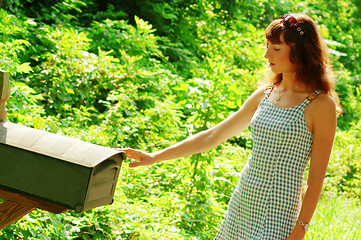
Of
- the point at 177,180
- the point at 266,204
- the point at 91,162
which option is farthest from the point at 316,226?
the point at 91,162

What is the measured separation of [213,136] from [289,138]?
0.46 m

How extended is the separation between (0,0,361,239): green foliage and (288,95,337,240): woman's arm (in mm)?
1747

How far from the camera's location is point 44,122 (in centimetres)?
438

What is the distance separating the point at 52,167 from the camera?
1.84m

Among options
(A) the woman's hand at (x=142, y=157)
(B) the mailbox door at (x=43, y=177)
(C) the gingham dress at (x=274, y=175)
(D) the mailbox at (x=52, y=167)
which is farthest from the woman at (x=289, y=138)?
(B) the mailbox door at (x=43, y=177)

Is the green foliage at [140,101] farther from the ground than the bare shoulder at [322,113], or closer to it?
closer to it

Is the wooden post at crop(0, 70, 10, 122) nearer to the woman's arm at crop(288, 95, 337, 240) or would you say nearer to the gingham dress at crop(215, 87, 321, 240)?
the gingham dress at crop(215, 87, 321, 240)

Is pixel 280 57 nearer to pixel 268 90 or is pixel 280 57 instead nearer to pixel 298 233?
pixel 268 90

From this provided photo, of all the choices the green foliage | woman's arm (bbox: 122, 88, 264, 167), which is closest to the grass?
the green foliage

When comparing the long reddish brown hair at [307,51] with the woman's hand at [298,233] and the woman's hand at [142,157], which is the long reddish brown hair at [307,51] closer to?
the woman's hand at [298,233]

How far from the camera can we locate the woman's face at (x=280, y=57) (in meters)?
2.45

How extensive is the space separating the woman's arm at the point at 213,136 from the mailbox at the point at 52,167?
767 millimetres

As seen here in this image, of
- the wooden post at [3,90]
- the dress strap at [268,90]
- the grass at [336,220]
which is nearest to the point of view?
→ the wooden post at [3,90]

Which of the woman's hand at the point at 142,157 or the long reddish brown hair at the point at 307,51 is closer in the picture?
the long reddish brown hair at the point at 307,51
